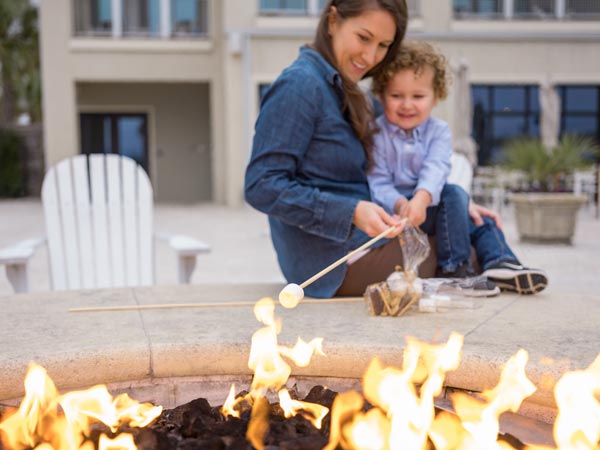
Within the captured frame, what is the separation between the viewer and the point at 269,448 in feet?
3.92

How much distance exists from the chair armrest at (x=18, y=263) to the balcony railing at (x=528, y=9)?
1295 centimetres

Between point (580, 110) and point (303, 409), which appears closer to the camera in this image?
point (303, 409)

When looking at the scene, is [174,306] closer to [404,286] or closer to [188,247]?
[404,286]

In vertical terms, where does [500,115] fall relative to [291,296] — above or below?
below

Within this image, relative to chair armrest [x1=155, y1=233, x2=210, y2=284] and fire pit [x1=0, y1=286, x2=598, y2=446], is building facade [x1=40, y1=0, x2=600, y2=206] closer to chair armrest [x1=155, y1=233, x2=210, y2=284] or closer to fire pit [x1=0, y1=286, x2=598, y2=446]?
chair armrest [x1=155, y1=233, x2=210, y2=284]

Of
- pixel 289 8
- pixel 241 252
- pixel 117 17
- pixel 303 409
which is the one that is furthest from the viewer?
pixel 117 17

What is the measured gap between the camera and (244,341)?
1617 millimetres

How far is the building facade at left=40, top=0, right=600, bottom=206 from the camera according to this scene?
45.6ft

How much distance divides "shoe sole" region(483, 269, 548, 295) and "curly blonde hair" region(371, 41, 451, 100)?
73 cm

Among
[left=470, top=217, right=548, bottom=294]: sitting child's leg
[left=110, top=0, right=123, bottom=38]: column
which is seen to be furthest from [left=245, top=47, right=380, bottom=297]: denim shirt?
[left=110, top=0, right=123, bottom=38]: column

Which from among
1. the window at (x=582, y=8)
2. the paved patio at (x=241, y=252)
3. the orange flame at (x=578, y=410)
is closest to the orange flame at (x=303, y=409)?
the orange flame at (x=578, y=410)

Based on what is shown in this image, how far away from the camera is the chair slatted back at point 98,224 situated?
10.8 ft

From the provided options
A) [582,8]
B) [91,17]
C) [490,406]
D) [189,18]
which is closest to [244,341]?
[490,406]

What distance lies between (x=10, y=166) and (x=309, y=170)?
16.7 metres
